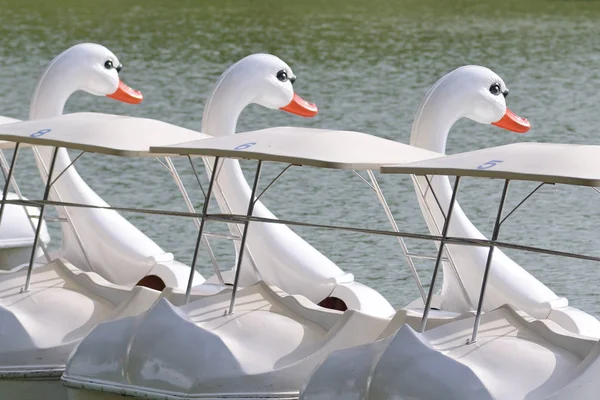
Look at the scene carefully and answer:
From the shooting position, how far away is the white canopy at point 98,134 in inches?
402

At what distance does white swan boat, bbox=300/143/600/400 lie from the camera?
27.9 feet

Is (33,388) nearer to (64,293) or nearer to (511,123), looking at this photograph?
(64,293)

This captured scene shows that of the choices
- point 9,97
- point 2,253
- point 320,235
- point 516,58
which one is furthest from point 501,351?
point 516,58

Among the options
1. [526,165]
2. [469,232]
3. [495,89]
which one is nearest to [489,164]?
[526,165]

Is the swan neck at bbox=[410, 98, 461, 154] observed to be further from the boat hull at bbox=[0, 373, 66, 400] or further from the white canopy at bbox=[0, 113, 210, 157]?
the boat hull at bbox=[0, 373, 66, 400]

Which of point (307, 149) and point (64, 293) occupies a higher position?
point (307, 149)

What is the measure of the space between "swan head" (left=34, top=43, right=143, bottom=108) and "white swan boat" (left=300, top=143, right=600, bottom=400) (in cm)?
513

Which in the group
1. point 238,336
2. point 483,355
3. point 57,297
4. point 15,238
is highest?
point 483,355

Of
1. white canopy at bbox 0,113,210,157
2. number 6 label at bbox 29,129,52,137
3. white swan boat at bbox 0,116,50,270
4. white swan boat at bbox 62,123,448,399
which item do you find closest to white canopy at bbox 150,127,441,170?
white swan boat at bbox 62,123,448,399

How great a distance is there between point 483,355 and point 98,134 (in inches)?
133

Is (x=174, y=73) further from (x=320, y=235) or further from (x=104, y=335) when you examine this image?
(x=104, y=335)

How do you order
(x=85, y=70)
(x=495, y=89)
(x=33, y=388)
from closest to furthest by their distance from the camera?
1. (x=33, y=388)
2. (x=495, y=89)
3. (x=85, y=70)

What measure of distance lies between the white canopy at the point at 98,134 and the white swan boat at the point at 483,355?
2174mm

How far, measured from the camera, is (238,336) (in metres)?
9.56
